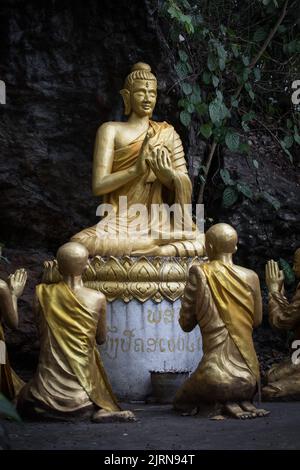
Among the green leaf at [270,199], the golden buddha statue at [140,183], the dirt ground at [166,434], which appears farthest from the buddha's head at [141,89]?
the dirt ground at [166,434]

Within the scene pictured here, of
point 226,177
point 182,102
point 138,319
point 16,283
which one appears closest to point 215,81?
point 182,102

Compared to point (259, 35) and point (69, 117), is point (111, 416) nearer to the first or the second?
point (69, 117)

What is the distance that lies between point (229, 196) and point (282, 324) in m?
3.02

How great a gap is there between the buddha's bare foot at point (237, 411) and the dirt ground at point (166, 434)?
0.18ft

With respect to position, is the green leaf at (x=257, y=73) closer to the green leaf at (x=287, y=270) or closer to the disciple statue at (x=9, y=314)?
the green leaf at (x=287, y=270)

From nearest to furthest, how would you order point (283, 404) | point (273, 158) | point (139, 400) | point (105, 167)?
1. point (283, 404)
2. point (139, 400)
3. point (105, 167)
4. point (273, 158)

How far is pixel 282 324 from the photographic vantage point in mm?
7359

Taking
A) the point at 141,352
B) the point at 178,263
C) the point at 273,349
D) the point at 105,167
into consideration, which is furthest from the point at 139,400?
the point at 273,349

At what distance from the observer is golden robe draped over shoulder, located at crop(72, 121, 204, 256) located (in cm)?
786

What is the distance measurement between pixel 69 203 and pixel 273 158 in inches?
103

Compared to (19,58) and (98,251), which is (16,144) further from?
(98,251)

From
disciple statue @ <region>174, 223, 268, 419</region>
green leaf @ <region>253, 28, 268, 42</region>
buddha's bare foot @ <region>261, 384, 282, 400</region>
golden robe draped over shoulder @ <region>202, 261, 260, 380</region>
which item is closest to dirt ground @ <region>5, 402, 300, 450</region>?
disciple statue @ <region>174, 223, 268, 419</region>

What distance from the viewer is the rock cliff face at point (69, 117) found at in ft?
33.3

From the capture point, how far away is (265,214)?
411 inches
